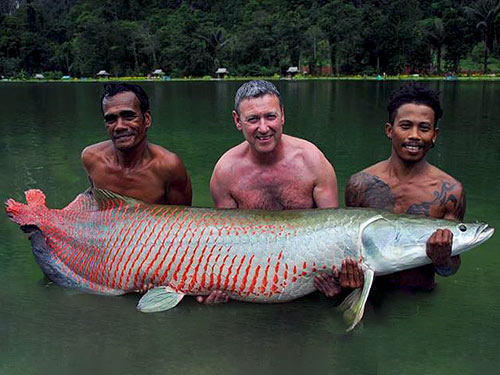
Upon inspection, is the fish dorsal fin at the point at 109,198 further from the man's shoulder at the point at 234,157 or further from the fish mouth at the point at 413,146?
the fish mouth at the point at 413,146

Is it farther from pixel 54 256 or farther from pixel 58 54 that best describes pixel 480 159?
pixel 58 54

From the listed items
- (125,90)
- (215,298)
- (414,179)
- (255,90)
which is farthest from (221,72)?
(215,298)

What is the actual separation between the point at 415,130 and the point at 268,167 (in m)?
1.18

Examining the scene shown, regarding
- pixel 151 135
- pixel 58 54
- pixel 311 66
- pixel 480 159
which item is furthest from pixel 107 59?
pixel 480 159

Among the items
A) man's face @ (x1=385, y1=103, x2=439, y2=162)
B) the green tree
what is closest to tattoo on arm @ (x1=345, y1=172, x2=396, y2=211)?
man's face @ (x1=385, y1=103, x2=439, y2=162)

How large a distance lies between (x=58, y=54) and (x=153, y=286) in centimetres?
8905

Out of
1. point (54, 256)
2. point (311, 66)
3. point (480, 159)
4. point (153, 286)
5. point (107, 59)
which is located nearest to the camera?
point (153, 286)

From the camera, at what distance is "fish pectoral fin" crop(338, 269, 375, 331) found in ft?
10.8

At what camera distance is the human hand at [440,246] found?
3.21 meters

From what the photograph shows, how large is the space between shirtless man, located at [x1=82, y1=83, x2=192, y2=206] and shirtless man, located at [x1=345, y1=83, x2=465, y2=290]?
5.43ft

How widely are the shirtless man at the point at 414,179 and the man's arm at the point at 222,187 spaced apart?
42.0 inches

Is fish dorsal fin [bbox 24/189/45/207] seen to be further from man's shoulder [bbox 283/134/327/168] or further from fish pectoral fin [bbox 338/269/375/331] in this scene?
fish pectoral fin [bbox 338/269/375/331]

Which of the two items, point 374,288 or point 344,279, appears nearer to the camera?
point 344,279

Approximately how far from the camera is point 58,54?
3354 inches
